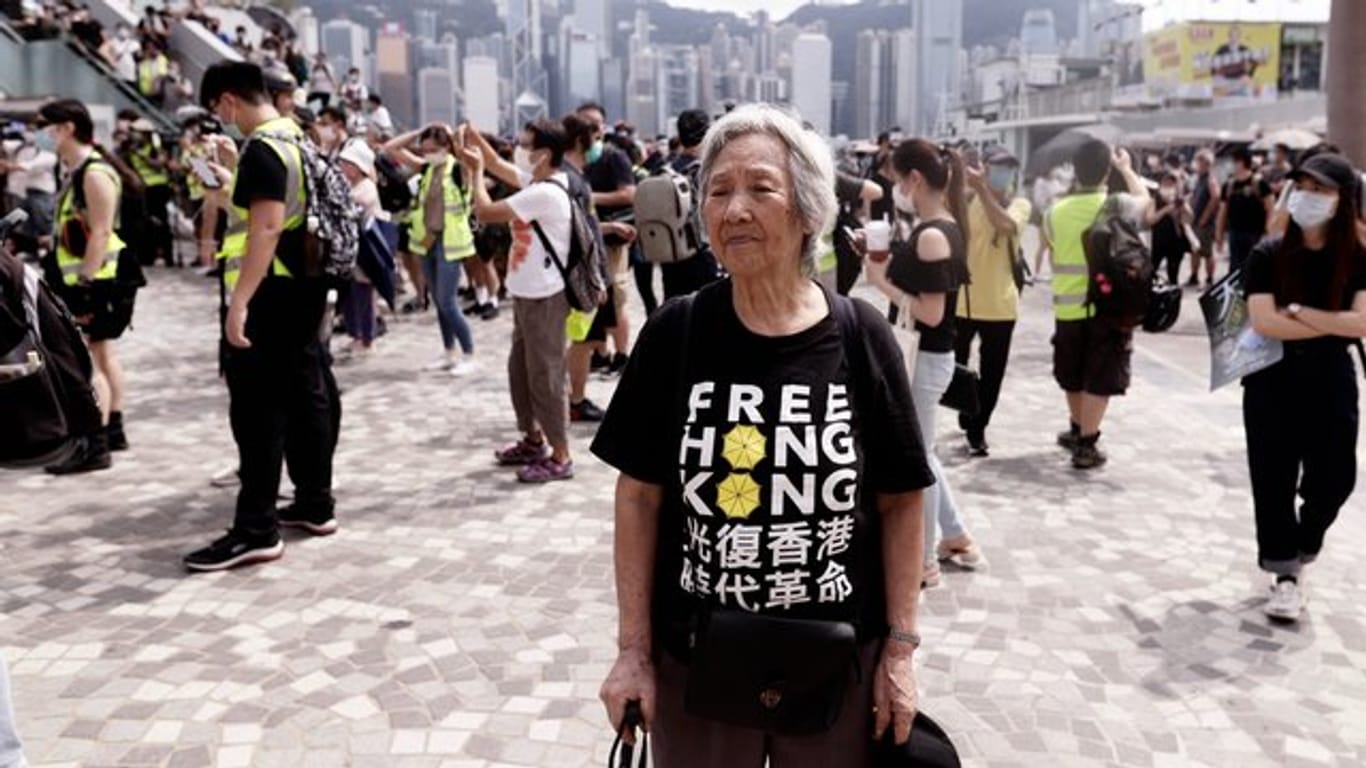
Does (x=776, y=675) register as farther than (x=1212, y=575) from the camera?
No

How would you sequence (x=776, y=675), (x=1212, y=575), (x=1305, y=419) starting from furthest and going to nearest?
(x=1212, y=575)
(x=1305, y=419)
(x=776, y=675)

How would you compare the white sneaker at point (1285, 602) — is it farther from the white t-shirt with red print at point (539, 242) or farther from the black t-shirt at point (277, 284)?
the black t-shirt at point (277, 284)

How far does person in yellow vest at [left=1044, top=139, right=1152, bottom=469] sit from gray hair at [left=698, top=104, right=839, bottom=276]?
473 centimetres

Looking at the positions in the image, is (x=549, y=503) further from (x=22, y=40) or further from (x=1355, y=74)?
(x=22, y=40)

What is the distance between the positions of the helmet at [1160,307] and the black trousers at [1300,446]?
6.84 feet

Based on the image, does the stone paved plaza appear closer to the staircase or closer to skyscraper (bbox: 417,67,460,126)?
the staircase

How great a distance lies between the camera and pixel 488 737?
3492 millimetres

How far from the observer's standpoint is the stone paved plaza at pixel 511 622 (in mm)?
3521

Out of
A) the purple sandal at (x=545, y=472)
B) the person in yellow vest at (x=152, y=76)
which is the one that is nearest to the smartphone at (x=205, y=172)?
the purple sandal at (x=545, y=472)

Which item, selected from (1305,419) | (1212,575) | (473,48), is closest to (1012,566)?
(1212,575)

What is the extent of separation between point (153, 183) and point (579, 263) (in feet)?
42.5

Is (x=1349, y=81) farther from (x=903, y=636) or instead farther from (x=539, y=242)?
(x=903, y=636)

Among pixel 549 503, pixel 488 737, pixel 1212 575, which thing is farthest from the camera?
pixel 549 503

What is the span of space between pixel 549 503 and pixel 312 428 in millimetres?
1260
